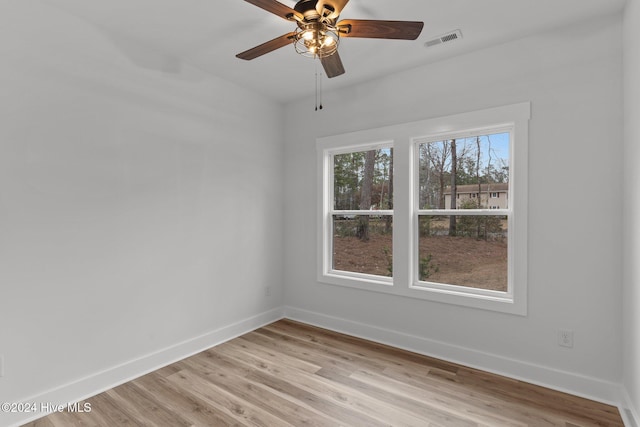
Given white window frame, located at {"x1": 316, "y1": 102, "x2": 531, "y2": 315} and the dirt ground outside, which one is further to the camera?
the dirt ground outside

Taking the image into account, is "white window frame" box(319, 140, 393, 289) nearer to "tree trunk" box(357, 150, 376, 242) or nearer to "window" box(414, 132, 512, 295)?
"tree trunk" box(357, 150, 376, 242)

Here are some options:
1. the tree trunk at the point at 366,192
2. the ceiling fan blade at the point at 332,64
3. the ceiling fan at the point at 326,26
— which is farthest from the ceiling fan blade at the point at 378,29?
the tree trunk at the point at 366,192

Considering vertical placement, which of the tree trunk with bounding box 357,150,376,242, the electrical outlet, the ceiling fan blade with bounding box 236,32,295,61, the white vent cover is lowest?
the electrical outlet

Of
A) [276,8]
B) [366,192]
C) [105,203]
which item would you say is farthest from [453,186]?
[105,203]

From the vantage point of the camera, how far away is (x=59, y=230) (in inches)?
88.6

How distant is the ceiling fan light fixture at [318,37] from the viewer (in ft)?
6.01

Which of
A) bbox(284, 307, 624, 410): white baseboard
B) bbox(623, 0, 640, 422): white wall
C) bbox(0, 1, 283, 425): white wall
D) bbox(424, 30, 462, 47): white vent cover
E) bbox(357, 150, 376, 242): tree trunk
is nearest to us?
bbox(623, 0, 640, 422): white wall

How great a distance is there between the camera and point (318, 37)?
188cm

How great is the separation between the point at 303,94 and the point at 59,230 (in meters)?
2.69

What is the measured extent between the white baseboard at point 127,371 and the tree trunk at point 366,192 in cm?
158

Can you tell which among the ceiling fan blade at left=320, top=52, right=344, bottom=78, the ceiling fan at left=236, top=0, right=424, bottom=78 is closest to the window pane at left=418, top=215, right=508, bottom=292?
the ceiling fan blade at left=320, top=52, right=344, bottom=78

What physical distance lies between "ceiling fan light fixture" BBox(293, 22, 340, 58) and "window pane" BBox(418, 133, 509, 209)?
159cm

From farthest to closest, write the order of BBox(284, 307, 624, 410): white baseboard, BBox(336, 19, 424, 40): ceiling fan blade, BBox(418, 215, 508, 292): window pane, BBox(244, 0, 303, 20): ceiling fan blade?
BBox(418, 215, 508, 292): window pane < BBox(284, 307, 624, 410): white baseboard < BBox(336, 19, 424, 40): ceiling fan blade < BBox(244, 0, 303, 20): ceiling fan blade

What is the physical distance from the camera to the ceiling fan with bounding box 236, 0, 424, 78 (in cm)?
170
